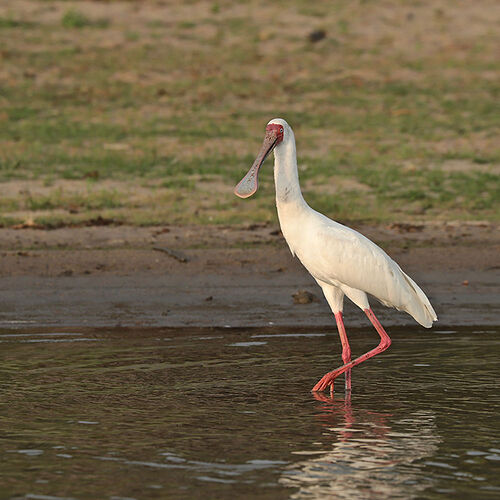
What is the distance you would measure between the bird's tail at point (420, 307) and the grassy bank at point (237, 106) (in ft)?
17.7

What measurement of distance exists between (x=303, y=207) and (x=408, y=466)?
2239 mm

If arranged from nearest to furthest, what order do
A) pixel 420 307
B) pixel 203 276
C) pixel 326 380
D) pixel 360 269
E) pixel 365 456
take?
pixel 365 456, pixel 326 380, pixel 360 269, pixel 420 307, pixel 203 276

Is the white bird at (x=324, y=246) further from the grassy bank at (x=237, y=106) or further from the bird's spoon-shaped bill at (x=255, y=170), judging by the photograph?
the grassy bank at (x=237, y=106)

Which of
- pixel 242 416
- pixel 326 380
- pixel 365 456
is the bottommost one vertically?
pixel 365 456

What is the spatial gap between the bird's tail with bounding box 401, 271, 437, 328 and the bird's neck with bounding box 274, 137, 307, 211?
0.98 meters

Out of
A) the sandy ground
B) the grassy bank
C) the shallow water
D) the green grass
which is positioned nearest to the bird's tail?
the shallow water

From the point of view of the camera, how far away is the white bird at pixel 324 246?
8.09 m

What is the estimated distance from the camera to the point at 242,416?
7348 millimetres

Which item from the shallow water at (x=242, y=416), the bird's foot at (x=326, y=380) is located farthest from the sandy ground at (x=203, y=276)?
the bird's foot at (x=326, y=380)

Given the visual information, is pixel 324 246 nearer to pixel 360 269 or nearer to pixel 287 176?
pixel 360 269

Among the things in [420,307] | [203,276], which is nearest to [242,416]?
[420,307]

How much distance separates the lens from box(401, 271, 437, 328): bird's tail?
8461mm

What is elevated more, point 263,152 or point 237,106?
point 237,106

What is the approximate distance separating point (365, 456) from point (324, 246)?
1.84m
